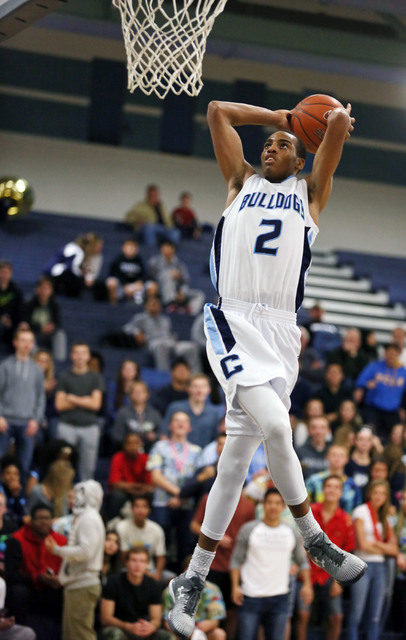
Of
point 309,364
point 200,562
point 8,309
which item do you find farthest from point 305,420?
point 200,562

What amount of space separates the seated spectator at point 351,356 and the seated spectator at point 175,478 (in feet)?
12.9

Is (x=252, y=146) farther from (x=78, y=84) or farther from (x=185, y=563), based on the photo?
(x=185, y=563)

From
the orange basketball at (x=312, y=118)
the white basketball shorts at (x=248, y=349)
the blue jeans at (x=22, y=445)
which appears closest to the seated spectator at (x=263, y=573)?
the blue jeans at (x=22, y=445)

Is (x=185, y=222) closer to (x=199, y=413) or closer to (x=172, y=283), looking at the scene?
(x=172, y=283)

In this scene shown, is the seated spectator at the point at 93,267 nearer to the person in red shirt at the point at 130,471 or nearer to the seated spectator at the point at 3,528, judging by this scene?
the person in red shirt at the point at 130,471

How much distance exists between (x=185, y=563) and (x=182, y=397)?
290 cm

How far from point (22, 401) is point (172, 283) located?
5.21m

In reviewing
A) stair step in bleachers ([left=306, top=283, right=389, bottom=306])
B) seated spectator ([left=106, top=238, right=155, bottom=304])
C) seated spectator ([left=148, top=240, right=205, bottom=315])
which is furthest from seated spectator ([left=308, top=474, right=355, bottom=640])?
stair step in bleachers ([left=306, top=283, right=389, bottom=306])

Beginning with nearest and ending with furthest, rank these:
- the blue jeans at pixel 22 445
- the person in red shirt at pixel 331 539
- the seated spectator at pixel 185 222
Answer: the person in red shirt at pixel 331 539 → the blue jeans at pixel 22 445 → the seated spectator at pixel 185 222

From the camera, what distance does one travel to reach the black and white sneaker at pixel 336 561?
213 inches

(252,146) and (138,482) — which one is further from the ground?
(252,146)

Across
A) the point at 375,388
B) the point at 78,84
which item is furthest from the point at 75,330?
the point at 78,84

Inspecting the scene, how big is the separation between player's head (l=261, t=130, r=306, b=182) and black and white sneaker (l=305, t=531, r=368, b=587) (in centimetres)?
188

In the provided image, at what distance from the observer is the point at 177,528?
10.1 m
